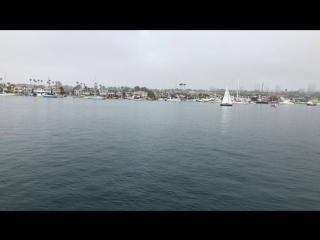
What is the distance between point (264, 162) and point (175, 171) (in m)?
6.77
